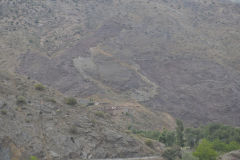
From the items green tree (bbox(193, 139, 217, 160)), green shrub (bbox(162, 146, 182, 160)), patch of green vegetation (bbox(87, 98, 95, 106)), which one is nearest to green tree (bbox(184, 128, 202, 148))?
green tree (bbox(193, 139, 217, 160))

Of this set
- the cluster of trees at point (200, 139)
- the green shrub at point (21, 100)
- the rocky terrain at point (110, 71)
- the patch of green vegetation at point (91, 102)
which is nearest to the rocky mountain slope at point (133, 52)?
the rocky terrain at point (110, 71)

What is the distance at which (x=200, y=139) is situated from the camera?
47531 mm

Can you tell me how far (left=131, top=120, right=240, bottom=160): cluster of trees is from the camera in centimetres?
3137

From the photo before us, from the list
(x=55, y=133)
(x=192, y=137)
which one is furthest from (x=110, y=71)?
(x=55, y=133)

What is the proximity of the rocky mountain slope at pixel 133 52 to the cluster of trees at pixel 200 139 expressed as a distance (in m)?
11.8

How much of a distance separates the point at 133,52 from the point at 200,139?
37372mm

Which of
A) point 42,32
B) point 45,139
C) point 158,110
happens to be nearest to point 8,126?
point 45,139

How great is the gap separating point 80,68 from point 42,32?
21101 millimetres

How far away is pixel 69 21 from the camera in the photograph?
9388 centimetres

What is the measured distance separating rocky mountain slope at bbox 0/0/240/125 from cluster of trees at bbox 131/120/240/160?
463 inches

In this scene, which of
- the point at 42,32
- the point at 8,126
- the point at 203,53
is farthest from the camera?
the point at 42,32

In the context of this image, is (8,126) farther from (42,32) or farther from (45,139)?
(42,32)

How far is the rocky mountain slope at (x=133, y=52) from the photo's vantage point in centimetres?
6675

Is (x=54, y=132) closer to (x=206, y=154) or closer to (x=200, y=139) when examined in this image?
(x=206, y=154)
